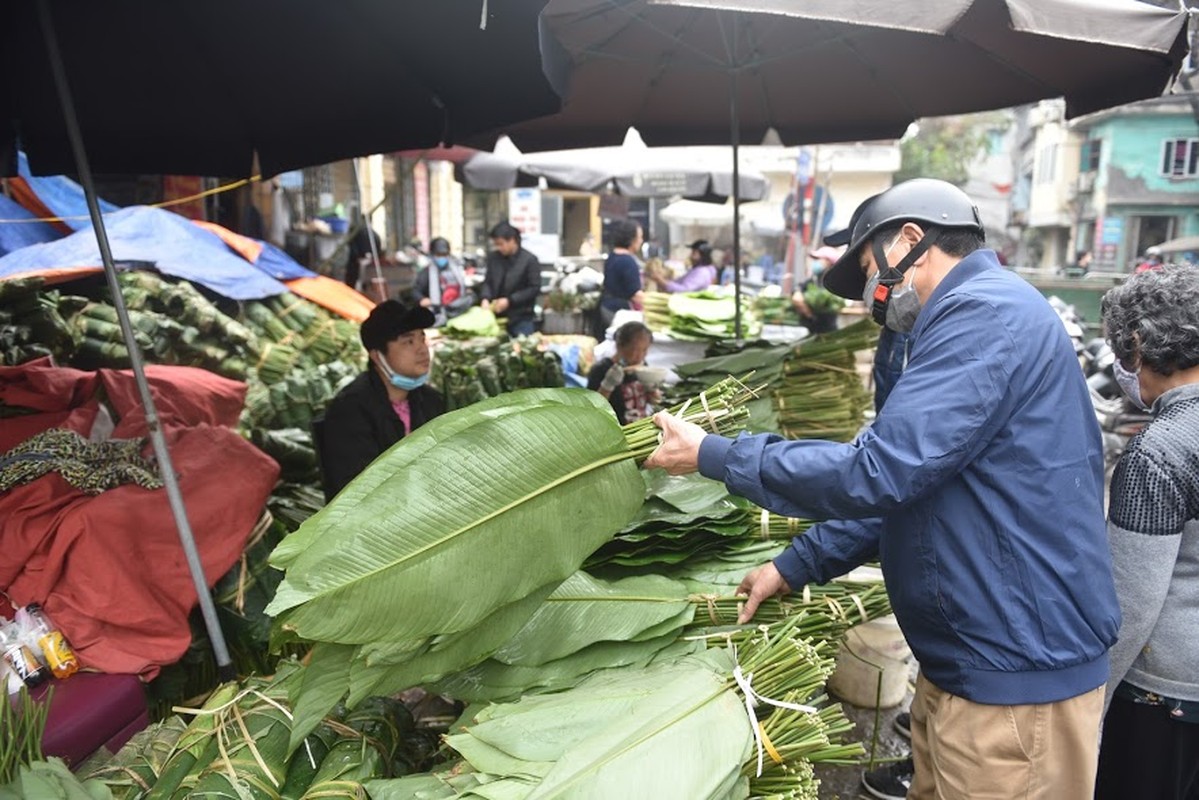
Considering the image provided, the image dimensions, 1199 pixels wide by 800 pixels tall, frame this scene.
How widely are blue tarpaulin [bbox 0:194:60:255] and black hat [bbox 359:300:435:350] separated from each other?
12.2 ft

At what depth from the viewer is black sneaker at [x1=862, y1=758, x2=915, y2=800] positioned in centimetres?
275

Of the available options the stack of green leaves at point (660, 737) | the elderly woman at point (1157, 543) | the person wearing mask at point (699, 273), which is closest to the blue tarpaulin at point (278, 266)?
the person wearing mask at point (699, 273)

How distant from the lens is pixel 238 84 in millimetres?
3211

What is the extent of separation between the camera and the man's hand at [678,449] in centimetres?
171

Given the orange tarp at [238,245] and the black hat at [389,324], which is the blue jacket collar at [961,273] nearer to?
the black hat at [389,324]

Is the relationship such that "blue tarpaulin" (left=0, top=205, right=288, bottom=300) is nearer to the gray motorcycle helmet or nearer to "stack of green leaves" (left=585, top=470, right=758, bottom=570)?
"stack of green leaves" (left=585, top=470, right=758, bottom=570)

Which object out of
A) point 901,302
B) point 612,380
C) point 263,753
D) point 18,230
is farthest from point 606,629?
point 18,230

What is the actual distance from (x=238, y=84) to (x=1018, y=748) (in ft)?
10.8

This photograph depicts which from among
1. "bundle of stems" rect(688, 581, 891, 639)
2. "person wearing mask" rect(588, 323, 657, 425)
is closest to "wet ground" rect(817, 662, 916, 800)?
"bundle of stems" rect(688, 581, 891, 639)

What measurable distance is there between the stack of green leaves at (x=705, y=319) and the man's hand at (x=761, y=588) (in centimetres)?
372

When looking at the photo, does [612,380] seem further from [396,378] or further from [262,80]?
[262,80]

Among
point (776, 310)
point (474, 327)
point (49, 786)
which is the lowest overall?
point (776, 310)

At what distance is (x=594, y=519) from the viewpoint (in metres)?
1.69

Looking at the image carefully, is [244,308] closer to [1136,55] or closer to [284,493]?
[284,493]
